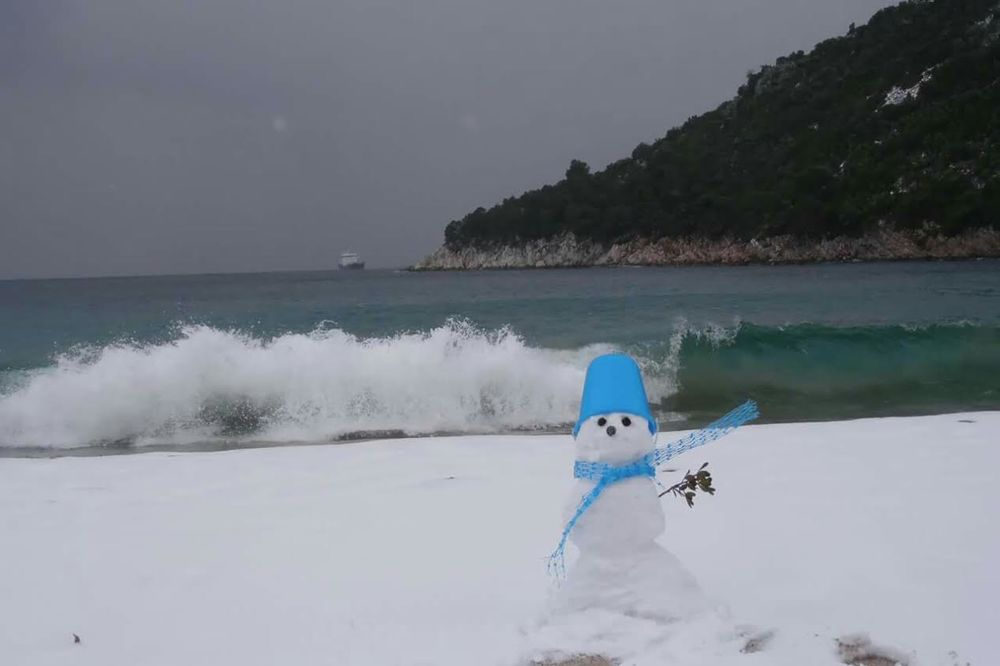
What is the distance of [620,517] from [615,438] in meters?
0.28

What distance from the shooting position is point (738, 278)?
41.7 metres

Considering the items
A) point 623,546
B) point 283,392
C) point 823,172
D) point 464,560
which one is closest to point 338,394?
point 283,392

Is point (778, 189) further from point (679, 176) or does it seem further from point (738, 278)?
point (738, 278)

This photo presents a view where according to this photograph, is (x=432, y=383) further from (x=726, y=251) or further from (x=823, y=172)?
(x=726, y=251)

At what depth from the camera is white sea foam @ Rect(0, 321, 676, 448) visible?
9.09 metres

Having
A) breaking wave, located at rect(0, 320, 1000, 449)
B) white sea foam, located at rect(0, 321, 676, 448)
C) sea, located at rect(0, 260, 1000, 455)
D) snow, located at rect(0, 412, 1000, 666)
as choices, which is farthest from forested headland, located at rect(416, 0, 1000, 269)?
snow, located at rect(0, 412, 1000, 666)

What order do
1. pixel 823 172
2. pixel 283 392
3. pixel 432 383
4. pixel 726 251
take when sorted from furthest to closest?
pixel 726 251, pixel 823 172, pixel 432 383, pixel 283 392

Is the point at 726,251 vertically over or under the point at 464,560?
over

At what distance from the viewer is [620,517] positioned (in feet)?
9.33

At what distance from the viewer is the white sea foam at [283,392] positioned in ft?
29.8

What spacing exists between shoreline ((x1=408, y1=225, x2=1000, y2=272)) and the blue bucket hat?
5173cm

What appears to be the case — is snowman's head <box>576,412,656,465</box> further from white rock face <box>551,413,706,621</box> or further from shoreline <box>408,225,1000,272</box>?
shoreline <box>408,225,1000,272</box>

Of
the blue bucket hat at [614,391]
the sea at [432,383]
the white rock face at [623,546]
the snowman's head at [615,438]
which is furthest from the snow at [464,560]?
Result: the sea at [432,383]

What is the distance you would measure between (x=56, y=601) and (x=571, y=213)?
254 ft
